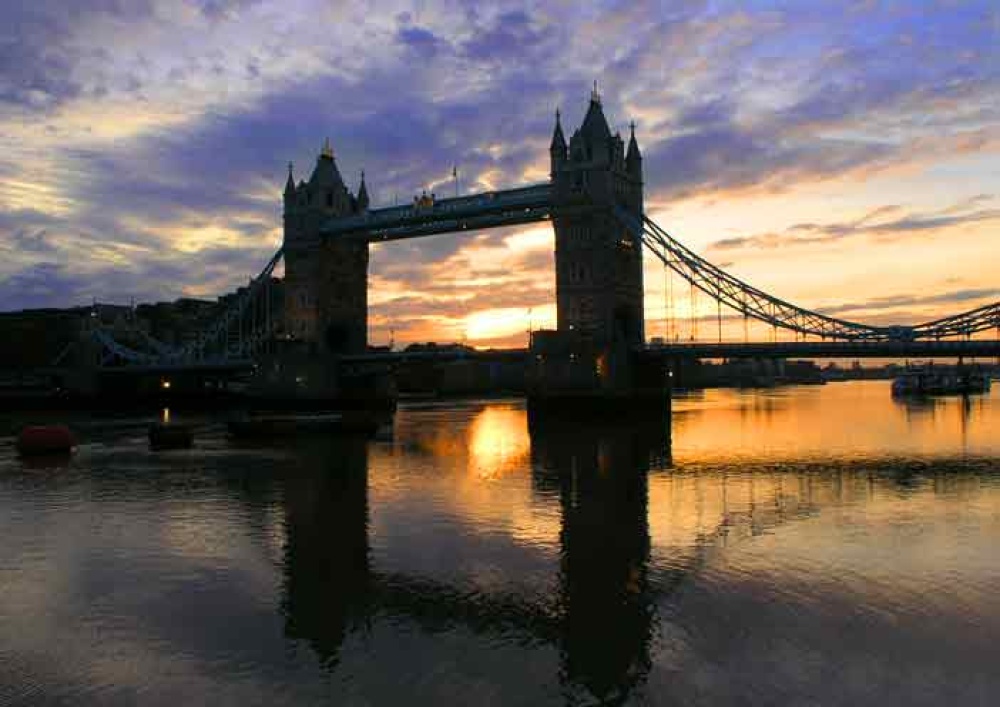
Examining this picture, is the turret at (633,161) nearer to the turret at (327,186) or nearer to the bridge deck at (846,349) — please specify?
the bridge deck at (846,349)

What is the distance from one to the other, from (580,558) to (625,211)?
182 feet

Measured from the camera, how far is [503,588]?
14.7 metres

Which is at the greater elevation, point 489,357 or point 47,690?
point 489,357

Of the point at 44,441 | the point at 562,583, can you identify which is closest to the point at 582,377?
the point at 44,441

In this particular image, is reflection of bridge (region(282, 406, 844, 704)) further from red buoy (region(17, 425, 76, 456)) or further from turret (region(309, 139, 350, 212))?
turret (region(309, 139, 350, 212))

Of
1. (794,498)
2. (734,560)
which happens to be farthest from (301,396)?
(734,560)

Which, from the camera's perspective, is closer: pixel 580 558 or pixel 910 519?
pixel 580 558

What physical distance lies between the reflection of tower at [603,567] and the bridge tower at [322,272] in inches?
2064

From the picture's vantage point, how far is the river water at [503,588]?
10.5 m

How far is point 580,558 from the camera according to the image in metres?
16.9

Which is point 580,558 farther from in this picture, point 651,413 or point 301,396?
point 301,396

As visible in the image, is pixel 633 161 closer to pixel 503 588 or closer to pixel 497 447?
pixel 497 447

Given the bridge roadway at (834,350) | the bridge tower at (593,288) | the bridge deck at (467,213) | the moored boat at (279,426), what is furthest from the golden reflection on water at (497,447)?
the bridge deck at (467,213)

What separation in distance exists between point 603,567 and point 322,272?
73162 mm
